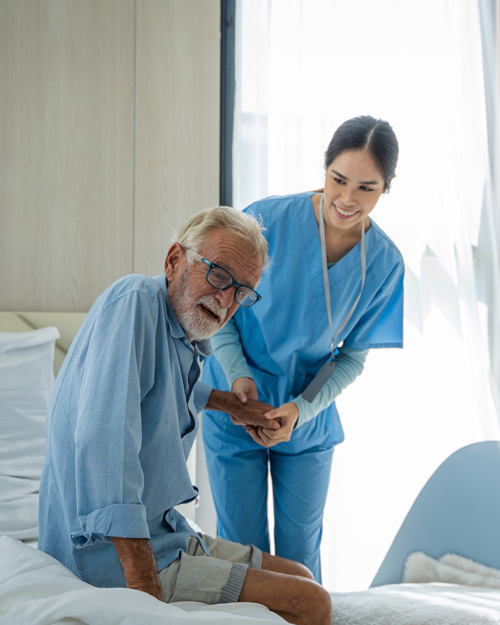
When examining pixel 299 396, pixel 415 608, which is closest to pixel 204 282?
pixel 299 396

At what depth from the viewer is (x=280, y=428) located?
58.0 inches

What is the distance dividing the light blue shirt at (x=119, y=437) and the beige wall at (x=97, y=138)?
4.11 feet

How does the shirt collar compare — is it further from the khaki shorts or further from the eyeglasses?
the khaki shorts

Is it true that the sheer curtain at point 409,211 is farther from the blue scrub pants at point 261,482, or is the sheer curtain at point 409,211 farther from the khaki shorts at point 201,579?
the khaki shorts at point 201,579

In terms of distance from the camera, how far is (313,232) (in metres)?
1.61

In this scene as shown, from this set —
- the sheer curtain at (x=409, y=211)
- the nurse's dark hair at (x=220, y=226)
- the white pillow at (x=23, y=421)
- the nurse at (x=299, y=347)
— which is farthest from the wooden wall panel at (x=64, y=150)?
the nurse's dark hair at (x=220, y=226)

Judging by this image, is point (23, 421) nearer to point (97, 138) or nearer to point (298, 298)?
point (298, 298)

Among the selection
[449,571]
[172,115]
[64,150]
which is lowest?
[449,571]

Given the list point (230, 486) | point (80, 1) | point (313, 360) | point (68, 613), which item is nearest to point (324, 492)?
point (230, 486)

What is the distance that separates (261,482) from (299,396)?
0.32 meters

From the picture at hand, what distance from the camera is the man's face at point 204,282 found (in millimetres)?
1127

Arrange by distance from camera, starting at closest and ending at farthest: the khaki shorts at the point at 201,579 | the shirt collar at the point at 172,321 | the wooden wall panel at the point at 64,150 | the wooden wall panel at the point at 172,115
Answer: the khaki shorts at the point at 201,579 < the shirt collar at the point at 172,321 < the wooden wall panel at the point at 64,150 < the wooden wall panel at the point at 172,115

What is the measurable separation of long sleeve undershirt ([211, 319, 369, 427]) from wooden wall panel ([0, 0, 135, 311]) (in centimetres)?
90

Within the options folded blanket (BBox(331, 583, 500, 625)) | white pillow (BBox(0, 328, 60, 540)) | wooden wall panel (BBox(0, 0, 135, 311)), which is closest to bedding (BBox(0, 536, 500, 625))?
folded blanket (BBox(331, 583, 500, 625))
